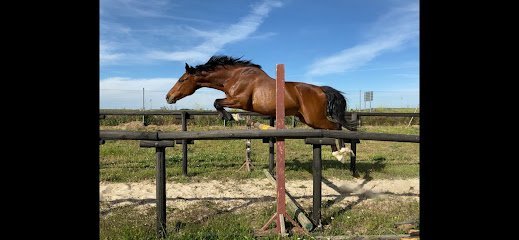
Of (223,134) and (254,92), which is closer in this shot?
(223,134)

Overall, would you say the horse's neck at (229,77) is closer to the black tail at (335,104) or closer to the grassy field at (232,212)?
the black tail at (335,104)

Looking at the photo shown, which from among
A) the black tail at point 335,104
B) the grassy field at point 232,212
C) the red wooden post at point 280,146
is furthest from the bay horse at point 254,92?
the red wooden post at point 280,146

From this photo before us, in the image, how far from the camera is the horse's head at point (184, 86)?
6293 millimetres

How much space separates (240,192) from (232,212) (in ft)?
3.60

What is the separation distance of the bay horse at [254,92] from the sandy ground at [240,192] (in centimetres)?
80

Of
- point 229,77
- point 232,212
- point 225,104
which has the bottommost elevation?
point 232,212

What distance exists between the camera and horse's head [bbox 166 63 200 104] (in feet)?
20.6

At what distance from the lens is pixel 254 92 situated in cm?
596

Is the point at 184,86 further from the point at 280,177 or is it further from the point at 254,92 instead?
the point at 280,177

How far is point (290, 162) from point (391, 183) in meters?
2.57

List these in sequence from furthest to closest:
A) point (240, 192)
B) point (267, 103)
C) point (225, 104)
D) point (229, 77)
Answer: point (229, 77)
point (225, 104)
point (267, 103)
point (240, 192)

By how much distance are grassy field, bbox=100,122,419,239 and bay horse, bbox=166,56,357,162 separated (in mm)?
1232

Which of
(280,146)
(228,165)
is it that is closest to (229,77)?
(228,165)
